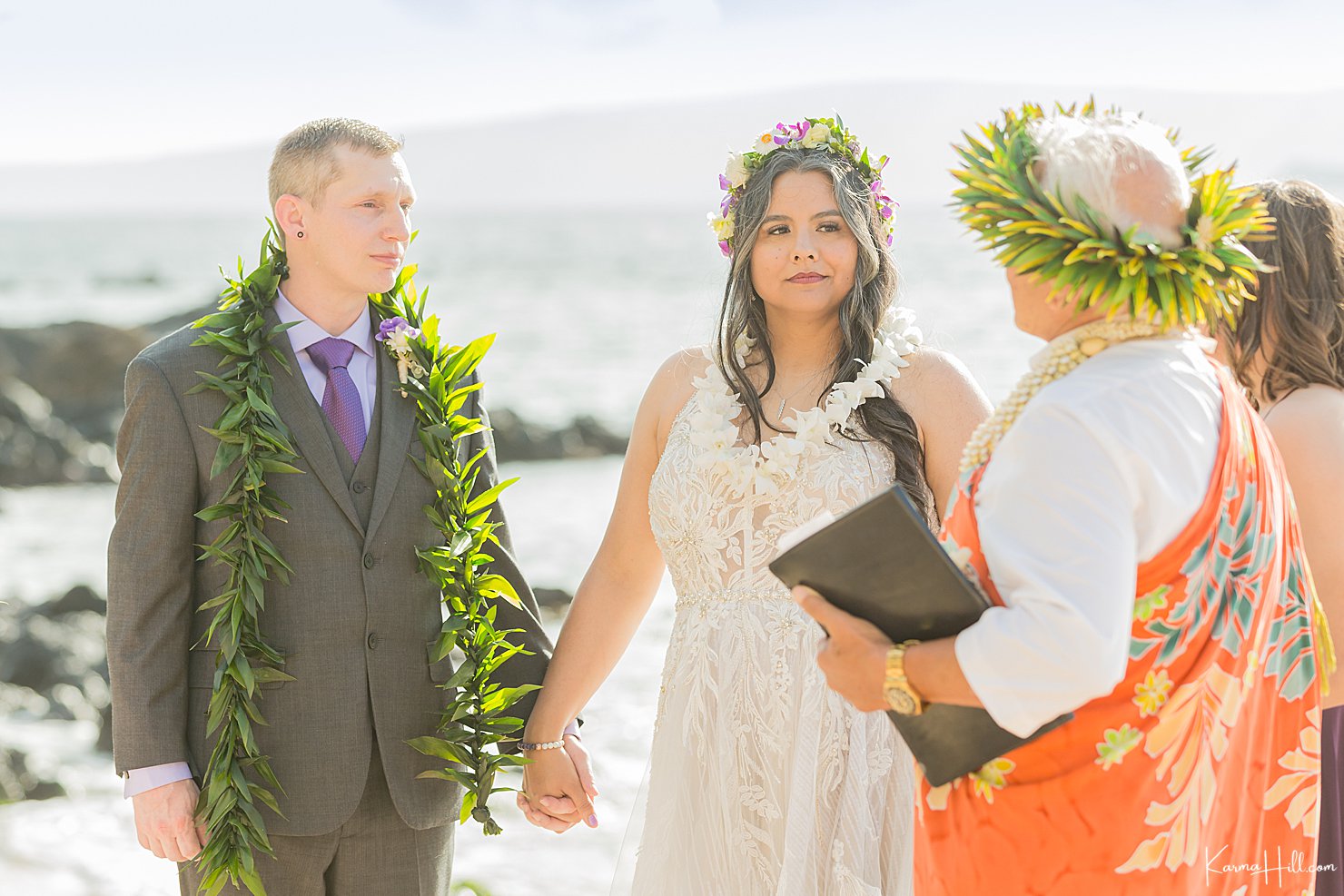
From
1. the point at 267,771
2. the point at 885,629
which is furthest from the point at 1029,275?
the point at 267,771

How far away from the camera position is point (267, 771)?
9.86ft

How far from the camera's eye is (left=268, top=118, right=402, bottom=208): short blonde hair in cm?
319

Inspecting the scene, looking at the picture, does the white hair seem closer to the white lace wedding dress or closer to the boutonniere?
the white lace wedding dress

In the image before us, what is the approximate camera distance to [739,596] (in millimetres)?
3332

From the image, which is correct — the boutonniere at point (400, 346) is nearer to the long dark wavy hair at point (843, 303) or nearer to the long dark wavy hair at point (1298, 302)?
the long dark wavy hair at point (843, 303)

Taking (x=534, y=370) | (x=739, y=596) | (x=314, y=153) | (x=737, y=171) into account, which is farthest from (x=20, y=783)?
(x=534, y=370)

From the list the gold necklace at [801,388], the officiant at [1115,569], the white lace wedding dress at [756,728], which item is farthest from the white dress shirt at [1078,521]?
the gold necklace at [801,388]

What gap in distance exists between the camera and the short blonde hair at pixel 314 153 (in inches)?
126

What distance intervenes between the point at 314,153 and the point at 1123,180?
1933 millimetres

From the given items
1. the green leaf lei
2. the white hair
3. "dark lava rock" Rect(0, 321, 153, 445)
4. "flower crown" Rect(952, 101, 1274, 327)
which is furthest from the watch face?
"dark lava rock" Rect(0, 321, 153, 445)

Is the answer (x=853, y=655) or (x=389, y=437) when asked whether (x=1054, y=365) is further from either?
(x=389, y=437)

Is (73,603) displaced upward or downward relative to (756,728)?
downward

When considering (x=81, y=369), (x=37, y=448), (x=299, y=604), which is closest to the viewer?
(x=299, y=604)

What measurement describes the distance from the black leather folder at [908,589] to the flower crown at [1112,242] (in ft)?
1.34
